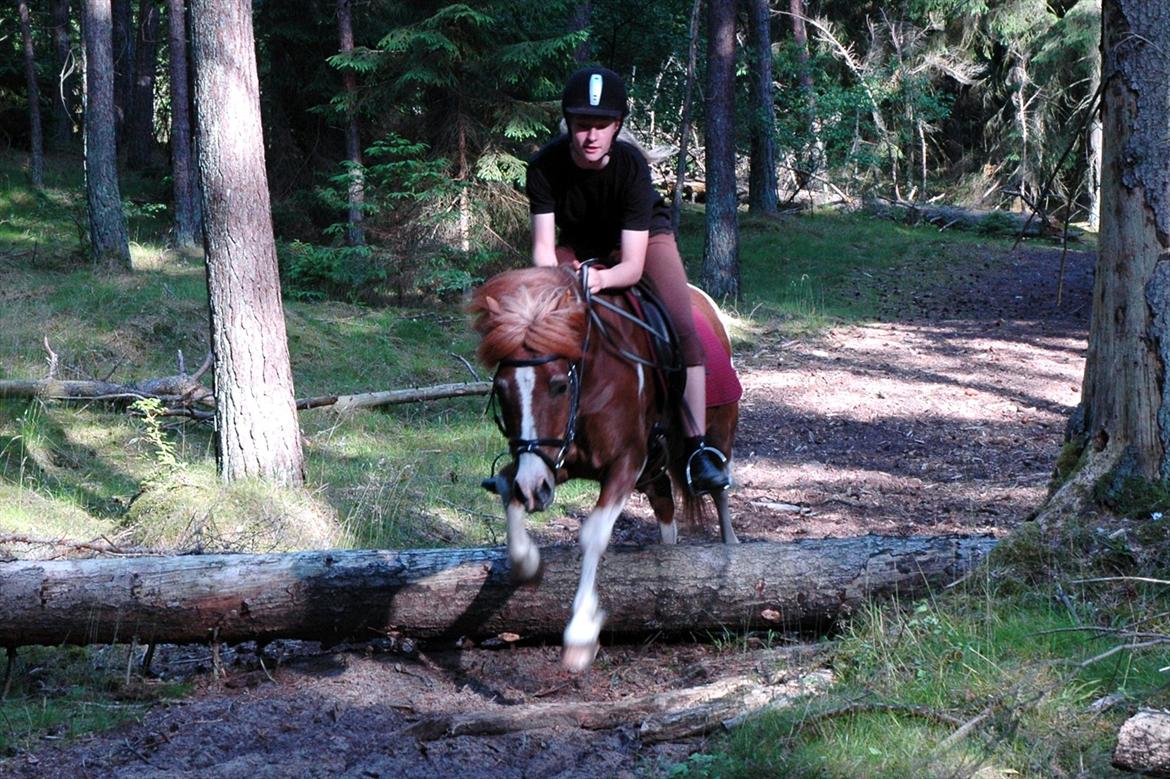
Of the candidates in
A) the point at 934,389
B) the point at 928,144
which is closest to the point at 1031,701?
the point at 934,389

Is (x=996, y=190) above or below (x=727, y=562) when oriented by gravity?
above

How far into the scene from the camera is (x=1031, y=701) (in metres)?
4.16

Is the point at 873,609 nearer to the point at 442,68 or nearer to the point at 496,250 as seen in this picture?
the point at 496,250

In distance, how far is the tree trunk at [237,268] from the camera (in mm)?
8703

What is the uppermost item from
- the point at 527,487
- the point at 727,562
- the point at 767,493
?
the point at 527,487

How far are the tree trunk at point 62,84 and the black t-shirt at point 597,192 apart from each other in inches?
1062

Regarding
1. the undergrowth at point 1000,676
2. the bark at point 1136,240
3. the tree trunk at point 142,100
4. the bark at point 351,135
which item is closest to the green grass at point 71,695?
the undergrowth at point 1000,676

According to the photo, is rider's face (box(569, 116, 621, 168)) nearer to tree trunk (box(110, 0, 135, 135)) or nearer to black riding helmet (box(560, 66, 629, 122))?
black riding helmet (box(560, 66, 629, 122))

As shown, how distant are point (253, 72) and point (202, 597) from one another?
Answer: 519 centimetres

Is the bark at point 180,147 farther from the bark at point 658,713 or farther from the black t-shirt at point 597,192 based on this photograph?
the bark at point 658,713

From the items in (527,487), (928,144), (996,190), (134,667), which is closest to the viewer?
(527,487)

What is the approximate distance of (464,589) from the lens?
5812mm

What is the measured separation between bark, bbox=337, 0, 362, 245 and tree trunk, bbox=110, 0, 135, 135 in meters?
14.7

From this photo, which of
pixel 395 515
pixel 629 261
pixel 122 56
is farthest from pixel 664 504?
pixel 122 56
